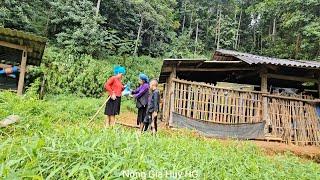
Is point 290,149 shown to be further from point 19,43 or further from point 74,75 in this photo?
point 74,75

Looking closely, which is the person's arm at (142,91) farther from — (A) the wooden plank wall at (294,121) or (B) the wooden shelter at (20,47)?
(A) the wooden plank wall at (294,121)

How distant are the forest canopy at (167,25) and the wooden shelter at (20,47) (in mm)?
12277

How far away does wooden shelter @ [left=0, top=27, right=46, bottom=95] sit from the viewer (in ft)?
32.3

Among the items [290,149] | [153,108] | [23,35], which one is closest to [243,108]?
[290,149]

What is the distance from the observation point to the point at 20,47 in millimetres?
10586

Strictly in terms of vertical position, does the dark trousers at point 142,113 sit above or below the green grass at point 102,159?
above

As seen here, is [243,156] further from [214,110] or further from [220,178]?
[214,110]

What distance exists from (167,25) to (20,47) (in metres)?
26.8

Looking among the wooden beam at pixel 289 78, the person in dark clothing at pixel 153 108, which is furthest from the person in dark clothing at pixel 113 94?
the wooden beam at pixel 289 78

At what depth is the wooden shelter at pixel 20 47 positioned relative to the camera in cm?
984

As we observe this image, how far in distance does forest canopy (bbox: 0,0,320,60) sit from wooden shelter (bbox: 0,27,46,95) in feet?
40.3

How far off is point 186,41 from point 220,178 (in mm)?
36431

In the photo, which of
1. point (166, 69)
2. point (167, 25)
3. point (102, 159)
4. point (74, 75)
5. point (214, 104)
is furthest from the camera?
point (167, 25)

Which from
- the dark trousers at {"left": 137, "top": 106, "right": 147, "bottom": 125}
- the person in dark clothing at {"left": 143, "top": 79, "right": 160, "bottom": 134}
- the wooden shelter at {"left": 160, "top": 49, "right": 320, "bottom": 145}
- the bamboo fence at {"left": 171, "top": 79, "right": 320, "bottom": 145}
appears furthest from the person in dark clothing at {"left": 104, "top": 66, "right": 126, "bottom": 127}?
the bamboo fence at {"left": 171, "top": 79, "right": 320, "bottom": 145}
